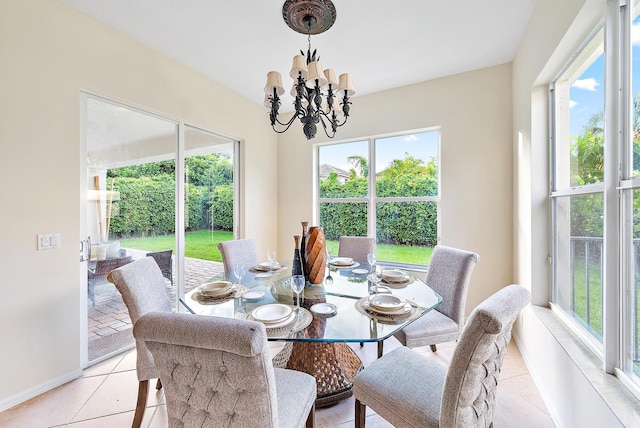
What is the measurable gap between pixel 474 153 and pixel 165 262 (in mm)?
3439

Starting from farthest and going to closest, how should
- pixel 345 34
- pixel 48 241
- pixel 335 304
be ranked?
pixel 345 34
pixel 48 241
pixel 335 304

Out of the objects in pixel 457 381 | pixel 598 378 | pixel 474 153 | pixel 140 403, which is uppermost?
pixel 474 153

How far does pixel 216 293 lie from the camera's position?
1.71 meters

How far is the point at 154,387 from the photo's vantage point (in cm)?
196

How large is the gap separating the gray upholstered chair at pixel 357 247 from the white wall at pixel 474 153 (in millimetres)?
903

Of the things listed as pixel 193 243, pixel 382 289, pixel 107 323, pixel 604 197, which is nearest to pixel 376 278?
pixel 382 289

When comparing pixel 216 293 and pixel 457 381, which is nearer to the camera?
pixel 457 381

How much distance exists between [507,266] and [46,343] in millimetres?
3974

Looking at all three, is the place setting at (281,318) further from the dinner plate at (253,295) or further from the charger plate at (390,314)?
the charger plate at (390,314)

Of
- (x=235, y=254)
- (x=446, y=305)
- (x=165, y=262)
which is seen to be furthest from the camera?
(x=165, y=262)

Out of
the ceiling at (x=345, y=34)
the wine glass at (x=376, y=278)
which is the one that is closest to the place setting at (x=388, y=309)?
the wine glass at (x=376, y=278)

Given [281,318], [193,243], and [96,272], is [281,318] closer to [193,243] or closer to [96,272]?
[96,272]

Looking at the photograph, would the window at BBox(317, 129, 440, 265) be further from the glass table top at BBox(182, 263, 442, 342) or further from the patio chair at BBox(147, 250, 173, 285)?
the patio chair at BBox(147, 250, 173, 285)

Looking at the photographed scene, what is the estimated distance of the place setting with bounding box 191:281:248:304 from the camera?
1.68 m
